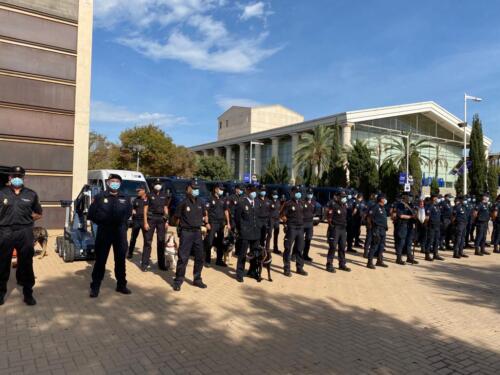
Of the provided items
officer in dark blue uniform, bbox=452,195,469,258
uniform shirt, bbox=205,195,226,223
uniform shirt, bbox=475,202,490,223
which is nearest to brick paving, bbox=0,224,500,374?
uniform shirt, bbox=205,195,226,223

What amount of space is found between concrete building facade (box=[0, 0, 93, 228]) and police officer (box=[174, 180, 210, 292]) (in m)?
8.90

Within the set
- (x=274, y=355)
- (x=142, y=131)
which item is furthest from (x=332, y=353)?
(x=142, y=131)

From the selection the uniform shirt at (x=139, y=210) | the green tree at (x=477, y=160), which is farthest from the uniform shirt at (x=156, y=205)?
the green tree at (x=477, y=160)

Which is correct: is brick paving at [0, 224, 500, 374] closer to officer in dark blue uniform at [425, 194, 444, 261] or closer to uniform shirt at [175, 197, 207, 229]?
uniform shirt at [175, 197, 207, 229]

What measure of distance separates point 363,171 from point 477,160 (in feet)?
26.9

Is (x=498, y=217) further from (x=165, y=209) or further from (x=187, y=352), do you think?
(x=187, y=352)

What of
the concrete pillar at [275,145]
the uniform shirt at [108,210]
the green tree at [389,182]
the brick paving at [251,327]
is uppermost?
the concrete pillar at [275,145]

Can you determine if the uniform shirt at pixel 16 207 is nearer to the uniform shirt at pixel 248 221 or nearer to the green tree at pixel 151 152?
the uniform shirt at pixel 248 221

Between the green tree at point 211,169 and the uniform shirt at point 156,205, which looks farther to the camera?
the green tree at point 211,169

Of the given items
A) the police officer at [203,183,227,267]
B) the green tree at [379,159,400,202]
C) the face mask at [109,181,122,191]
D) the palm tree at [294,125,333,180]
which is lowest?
→ the police officer at [203,183,227,267]

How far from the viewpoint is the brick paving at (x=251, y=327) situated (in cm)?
406

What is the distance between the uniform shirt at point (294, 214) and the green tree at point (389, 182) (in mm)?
25441

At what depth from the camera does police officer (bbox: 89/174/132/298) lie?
20.0ft

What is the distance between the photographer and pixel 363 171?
3234 centimetres
